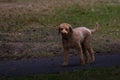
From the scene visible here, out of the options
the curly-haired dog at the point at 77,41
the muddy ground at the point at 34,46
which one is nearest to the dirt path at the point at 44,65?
the curly-haired dog at the point at 77,41

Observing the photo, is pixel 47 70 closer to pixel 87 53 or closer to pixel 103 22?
pixel 87 53

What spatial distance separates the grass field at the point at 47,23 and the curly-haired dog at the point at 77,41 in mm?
1888

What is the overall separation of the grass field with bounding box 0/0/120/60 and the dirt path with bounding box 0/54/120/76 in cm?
92

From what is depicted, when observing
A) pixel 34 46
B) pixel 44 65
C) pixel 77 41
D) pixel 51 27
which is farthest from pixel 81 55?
pixel 51 27

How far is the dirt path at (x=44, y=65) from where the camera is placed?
481 inches

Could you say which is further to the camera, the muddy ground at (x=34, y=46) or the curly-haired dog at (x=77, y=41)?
the muddy ground at (x=34, y=46)

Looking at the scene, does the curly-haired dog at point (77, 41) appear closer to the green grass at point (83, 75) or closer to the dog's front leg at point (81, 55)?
the dog's front leg at point (81, 55)

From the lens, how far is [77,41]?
12.7 metres

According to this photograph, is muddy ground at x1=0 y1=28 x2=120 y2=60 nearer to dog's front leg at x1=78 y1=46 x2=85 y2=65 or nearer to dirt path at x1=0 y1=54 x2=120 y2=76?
dirt path at x1=0 y1=54 x2=120 y2=76

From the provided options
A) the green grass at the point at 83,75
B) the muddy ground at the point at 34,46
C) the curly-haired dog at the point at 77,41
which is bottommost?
the muddy ground at the point at 34,46

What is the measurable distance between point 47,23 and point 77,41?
29.5ft

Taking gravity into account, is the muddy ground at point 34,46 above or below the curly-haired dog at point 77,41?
below

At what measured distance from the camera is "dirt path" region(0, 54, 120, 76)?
40.1 feet

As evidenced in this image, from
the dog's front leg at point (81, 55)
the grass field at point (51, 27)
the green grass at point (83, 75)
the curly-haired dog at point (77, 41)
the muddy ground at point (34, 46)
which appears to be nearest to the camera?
the green grass at point (83, 75)
